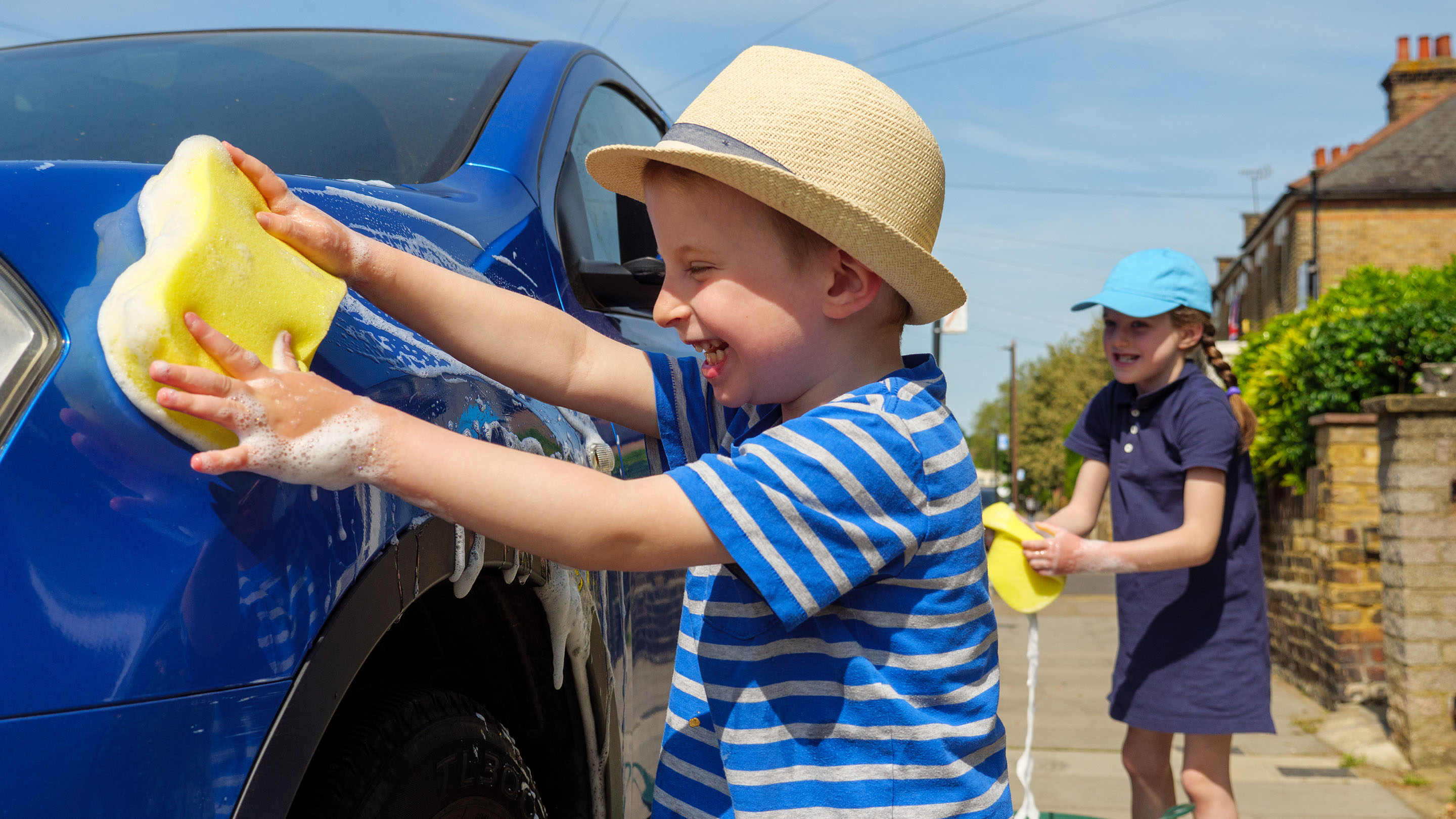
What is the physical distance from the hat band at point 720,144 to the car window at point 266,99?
633mm

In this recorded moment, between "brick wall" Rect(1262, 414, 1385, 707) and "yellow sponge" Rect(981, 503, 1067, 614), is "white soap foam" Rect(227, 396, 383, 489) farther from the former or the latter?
"brick wall" Rect(1262, 414, 1385, 707)

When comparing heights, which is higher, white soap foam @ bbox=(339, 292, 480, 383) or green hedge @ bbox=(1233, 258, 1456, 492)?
green hedge @ bbox=(1233, 258, 1456, 492)

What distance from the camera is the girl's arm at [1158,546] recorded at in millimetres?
2600

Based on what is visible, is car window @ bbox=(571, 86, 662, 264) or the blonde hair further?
the blonde hair

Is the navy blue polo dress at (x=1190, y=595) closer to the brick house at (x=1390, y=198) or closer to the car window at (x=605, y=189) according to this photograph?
the car window at (x=605, y=189)

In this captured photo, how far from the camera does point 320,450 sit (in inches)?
38.7

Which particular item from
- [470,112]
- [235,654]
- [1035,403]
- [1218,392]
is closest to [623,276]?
[470,112]

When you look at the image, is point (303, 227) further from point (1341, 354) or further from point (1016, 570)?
point (1341, 354)

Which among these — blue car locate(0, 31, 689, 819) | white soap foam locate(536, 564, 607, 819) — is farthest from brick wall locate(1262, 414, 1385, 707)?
white soap foam locate(536, 564, 607, 819)

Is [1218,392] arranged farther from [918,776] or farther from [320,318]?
[320,318]

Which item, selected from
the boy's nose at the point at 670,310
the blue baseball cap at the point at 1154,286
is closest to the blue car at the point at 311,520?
the boy's nose at the point at 670,310

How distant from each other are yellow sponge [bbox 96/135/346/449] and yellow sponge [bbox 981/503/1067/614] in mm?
1842

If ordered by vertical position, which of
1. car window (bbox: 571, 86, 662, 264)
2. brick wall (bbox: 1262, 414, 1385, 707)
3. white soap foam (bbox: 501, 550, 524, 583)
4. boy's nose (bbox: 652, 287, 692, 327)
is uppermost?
car window (bbox: 571, 86, 662, 264)

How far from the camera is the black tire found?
1.13 meters
